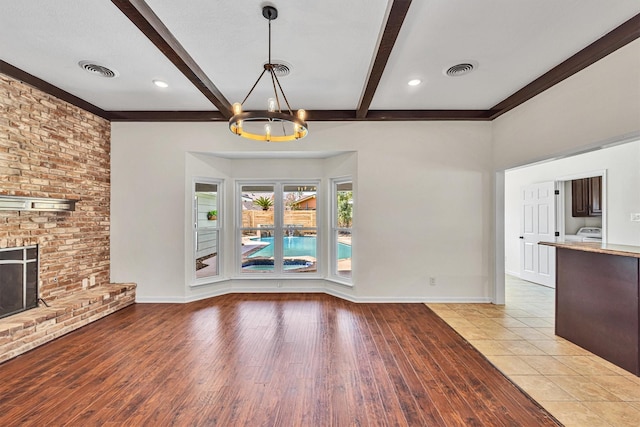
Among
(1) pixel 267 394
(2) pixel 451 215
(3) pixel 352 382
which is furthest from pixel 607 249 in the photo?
(1) pixel 267 394

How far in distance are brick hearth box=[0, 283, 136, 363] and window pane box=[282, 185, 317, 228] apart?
2696 millimetres

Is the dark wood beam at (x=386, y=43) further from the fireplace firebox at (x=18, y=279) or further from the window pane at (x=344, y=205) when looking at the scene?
the fireplace firebox at (x=18, y=279)

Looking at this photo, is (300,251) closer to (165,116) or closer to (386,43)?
(165,116)

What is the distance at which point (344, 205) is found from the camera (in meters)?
5.09

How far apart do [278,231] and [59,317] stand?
123 inches

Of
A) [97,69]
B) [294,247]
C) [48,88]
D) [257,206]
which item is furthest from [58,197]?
[294,247]

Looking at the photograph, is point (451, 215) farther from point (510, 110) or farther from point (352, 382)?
point (352, 382)

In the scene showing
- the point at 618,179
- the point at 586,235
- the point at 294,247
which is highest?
the point at 618,179

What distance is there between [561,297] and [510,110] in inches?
99.7

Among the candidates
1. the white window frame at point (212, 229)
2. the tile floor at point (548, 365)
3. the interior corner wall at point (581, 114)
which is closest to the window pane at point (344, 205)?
the tile floor at point (548, 365)

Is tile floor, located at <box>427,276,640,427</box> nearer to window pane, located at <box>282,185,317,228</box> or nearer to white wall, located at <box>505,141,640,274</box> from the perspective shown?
white wall, located at <box>505,141,640,274</box>

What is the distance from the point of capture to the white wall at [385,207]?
4.58m

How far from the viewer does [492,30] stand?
2570mm

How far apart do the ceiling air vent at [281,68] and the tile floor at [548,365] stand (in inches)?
140
